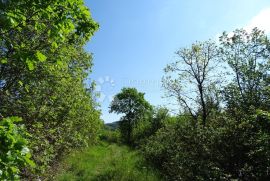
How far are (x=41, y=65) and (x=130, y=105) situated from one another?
67.6m

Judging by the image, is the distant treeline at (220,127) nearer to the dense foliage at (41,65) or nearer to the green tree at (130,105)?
the dense foliage at (41,65)

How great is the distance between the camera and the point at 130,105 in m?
78.4

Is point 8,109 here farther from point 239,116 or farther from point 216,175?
point 239,116

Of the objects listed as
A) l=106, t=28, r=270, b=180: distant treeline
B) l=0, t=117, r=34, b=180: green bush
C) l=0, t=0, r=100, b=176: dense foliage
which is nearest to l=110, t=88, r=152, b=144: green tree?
l=106, t=28, r=270, b=180: distant treeline

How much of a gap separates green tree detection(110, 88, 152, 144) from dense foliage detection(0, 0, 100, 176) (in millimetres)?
59149

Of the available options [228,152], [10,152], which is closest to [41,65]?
[10,152]

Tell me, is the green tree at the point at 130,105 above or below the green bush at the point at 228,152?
above

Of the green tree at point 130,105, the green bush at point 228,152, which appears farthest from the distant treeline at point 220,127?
the green tree at point 130,105

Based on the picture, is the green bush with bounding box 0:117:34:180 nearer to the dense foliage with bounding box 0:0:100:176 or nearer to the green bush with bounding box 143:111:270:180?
the dense foliage with bounding box 0:0:100:176

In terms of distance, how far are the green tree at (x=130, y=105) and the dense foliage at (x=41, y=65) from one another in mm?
59149

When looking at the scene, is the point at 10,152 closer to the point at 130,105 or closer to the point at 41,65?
the point at 41,65

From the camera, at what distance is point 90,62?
18.8 metres

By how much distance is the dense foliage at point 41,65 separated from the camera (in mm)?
5781

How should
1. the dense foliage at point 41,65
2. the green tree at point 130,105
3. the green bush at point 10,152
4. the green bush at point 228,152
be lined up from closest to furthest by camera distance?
the green bush at point 10,152
the dense foliage at point 41,65
the green bush at point 228,152
the green tree at point 130,105
